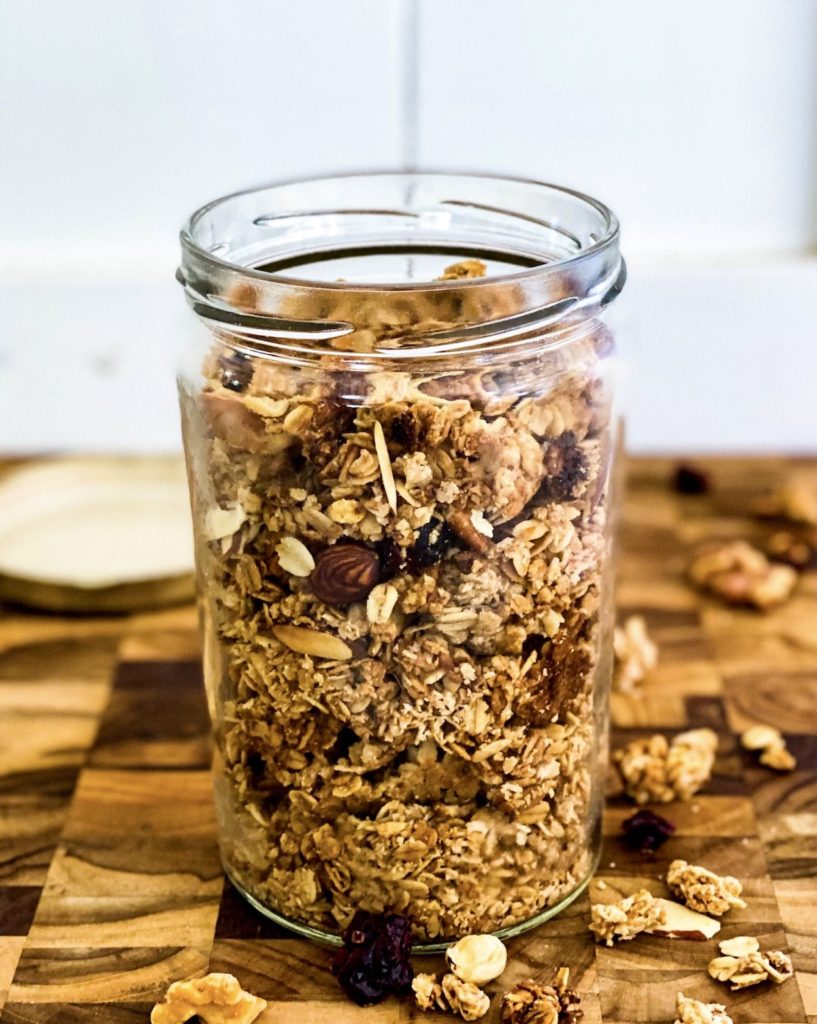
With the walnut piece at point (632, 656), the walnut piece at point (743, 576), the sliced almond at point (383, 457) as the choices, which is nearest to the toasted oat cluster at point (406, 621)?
the sliced almond at point (383, 457)

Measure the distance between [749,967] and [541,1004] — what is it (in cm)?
12

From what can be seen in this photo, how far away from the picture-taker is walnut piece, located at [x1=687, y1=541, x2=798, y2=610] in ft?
3.57

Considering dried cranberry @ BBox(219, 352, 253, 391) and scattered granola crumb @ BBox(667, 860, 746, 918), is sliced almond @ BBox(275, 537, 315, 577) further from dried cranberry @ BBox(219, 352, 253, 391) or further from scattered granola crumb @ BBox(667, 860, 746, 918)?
scattered granola crumb @ BBox(667, 860, 746, 918)

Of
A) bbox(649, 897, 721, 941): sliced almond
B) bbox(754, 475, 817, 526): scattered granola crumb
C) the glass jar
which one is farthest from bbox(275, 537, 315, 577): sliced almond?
bbox(754, 475, 817, 526): scattered granola crumb

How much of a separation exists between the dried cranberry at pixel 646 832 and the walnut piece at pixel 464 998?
0.17m

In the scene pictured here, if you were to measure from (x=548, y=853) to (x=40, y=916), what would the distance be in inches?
11.3

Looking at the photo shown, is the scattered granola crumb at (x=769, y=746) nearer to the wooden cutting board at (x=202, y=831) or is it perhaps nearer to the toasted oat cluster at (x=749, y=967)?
the wooden cutting board at (x=202, y=831)

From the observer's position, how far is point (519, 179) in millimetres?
782

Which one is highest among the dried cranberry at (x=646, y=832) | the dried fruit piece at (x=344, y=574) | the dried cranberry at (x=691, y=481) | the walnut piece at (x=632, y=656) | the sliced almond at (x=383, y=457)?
the sliced almond at (x=383, y=457)

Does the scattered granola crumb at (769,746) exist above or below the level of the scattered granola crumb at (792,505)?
above

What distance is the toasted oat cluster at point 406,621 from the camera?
25.0 inches

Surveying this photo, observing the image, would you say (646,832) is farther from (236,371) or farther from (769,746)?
(236,371)

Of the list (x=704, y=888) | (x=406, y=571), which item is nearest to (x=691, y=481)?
(x=704, y=888)

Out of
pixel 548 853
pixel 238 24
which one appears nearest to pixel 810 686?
pixel 548 853
